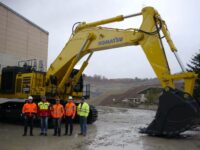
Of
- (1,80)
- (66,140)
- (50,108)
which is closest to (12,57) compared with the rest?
(1,80)

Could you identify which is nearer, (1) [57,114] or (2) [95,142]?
(2) [95,142]

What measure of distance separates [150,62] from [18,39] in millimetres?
14805

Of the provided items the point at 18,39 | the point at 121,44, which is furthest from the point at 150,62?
the point at 18,39

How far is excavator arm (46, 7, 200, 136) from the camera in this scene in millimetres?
11969

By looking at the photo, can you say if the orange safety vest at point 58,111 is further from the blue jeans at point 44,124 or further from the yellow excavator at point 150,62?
the yellow excavator at point 150,62

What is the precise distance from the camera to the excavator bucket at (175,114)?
38.4ft

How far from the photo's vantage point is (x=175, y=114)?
12.1 metres

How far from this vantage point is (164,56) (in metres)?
13.1

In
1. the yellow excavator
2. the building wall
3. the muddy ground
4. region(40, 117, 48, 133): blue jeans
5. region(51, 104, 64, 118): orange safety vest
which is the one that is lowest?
the muddy ground

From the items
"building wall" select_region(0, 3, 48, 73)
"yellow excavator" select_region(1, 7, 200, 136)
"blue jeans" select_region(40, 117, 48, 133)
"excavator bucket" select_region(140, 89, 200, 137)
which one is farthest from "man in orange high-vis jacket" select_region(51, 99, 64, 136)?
"building wall" select_region(0, 3, 48, 73)

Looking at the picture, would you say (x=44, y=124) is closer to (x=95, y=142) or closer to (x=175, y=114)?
(x=95, y=142)

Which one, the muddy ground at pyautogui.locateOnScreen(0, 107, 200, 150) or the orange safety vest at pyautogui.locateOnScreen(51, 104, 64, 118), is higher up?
the orange safety vest at pyautogui.locateOnScreen(51, 104, 64, 118)

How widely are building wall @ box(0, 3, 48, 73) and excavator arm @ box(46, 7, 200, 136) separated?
331 inches

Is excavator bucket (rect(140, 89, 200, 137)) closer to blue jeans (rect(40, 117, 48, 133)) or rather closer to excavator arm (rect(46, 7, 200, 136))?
excavator arm (rect(46, 7, 200, 136))
